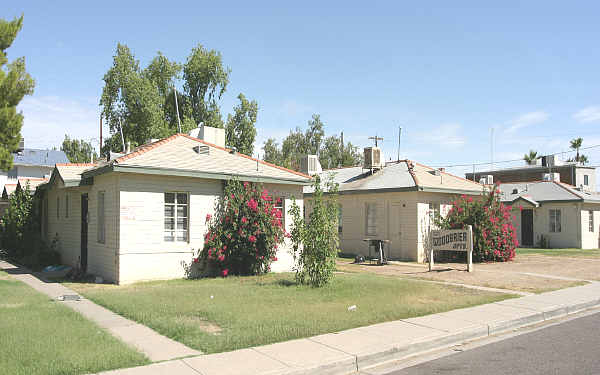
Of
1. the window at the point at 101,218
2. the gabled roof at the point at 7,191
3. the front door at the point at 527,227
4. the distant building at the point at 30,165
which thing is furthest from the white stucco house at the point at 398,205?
the distant building at the point at 30,165

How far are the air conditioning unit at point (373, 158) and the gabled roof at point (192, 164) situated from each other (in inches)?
325

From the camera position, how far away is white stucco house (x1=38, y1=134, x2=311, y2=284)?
12.8 meters

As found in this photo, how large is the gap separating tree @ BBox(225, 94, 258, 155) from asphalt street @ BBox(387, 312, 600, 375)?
35.5 metres

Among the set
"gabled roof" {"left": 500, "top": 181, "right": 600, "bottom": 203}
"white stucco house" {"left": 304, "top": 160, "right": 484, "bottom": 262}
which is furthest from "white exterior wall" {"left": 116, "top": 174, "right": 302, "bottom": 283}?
"gabled roof" {"left": 500, "top": 181, "right": 600, "bottom": 203}

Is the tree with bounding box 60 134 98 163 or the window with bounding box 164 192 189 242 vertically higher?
the tree with bounding box 60 134 98 163

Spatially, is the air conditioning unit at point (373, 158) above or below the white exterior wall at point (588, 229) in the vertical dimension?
above

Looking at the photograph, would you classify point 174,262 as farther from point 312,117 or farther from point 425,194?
point 312,117

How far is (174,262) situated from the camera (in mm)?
13617

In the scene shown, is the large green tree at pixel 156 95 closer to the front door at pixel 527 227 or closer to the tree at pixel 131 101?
the tree at pixel 131 101

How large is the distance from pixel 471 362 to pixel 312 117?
51790 mm

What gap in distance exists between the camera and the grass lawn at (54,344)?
5.82 metres

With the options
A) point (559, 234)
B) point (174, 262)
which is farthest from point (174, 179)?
point (559, 234)

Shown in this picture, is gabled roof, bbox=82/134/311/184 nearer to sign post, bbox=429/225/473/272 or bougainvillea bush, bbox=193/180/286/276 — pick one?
bougainvillea bush, bbox=193/180/286/276

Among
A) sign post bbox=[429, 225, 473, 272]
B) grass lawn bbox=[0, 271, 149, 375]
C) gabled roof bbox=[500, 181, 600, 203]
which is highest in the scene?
gabled roof bbox=[500, 181, 600, 203]
